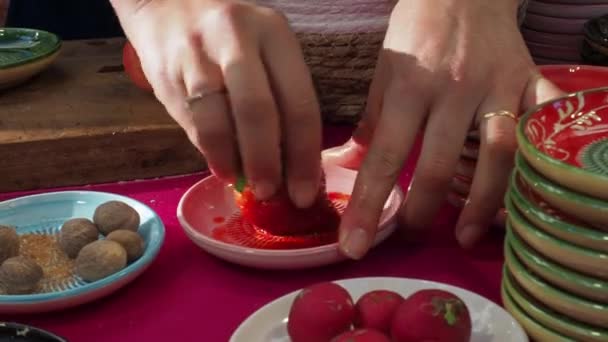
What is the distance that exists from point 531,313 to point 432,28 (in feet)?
0.92

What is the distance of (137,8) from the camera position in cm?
77

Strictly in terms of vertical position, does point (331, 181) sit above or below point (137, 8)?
below

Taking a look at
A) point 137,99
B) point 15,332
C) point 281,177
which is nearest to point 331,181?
point 281,177

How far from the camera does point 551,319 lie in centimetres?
56

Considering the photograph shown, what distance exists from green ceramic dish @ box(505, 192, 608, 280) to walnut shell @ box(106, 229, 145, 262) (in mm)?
354

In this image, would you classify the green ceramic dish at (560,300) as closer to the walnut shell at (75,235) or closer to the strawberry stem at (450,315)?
the strawberry stem at (450,315)

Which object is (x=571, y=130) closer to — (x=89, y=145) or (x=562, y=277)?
(x=562, y=277)

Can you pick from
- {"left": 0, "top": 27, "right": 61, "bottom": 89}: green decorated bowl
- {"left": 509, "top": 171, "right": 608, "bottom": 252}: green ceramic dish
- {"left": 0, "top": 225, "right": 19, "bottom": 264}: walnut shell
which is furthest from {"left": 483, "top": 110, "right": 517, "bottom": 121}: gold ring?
{"left": 0, "top": 27, "right": 61, "bottom": 89}: green decorated bowl

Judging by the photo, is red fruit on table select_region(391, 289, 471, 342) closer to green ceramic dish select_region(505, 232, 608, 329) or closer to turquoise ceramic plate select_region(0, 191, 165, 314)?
green ceramic dish select_region(505, 232, 608, 329)

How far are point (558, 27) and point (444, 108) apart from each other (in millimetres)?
512

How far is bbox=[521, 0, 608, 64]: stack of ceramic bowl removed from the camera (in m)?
1.11

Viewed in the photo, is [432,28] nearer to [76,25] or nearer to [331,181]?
[331,181]

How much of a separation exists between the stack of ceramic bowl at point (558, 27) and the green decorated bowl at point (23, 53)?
71 cm

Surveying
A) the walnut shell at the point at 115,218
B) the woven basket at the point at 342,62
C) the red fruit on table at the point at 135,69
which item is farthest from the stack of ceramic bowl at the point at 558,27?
the walnut shell at the point at 115,218
